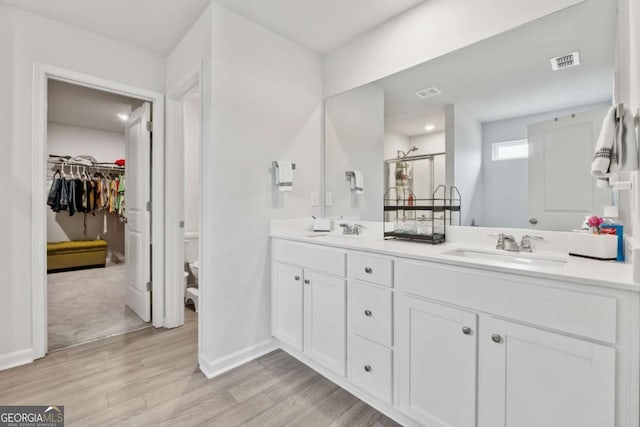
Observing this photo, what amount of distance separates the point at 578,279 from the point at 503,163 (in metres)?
0.88

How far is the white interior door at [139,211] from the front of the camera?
8.79 feet

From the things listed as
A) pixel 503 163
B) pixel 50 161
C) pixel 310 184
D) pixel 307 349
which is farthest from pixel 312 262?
pixel 50 161

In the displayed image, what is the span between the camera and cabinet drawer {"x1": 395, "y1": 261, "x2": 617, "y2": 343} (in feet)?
3.09

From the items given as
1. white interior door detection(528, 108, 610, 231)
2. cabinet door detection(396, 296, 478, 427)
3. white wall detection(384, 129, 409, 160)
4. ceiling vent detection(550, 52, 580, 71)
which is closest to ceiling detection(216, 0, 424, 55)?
white wall detection(384, 129, 409, 160)


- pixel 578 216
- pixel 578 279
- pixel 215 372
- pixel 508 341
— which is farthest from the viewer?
pixel 215 372

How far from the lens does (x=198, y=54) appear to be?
2.12m

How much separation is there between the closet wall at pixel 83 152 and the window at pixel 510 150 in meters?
6.63

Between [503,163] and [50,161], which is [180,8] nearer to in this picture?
[503,163]

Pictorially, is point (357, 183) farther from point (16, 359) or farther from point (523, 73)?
point (16, 359)

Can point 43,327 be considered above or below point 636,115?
below

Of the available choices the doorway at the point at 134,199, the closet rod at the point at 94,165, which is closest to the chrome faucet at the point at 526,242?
the doorway at the point at 134,199

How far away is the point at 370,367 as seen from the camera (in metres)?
1.59

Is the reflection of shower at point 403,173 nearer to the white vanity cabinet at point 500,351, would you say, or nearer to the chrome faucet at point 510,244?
the chrome faucet at point 510,244

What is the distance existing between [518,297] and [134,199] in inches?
125
